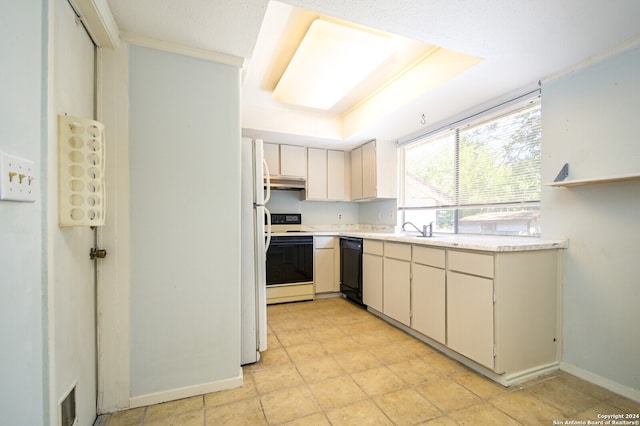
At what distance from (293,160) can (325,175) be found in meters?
0.58

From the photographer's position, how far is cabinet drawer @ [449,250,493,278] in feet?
6.42

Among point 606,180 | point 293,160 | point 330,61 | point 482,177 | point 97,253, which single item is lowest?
point 97,253

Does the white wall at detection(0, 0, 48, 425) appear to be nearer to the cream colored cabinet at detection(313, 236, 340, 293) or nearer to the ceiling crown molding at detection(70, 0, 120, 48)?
the ceiling crown molding at detection(70, 0, 120, 48)

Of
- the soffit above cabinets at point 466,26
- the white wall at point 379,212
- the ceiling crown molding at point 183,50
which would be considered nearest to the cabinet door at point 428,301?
the white wall at point 379,212

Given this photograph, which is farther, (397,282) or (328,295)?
(328,295)

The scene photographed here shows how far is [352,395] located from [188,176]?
1.81 metres

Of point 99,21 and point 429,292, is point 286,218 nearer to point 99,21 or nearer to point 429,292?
point 429,292

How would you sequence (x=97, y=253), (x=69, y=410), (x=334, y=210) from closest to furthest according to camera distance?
(x=69, y=410) < (x=97, y=253) < (x=334, y=210)

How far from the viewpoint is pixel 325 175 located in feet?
14.6

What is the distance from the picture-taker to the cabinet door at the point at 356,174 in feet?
14.2

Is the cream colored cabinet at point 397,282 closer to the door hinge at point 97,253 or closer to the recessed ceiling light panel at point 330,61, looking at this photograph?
the recessed ceiling light panel at point 330,61

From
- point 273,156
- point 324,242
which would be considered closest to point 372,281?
point 324,242

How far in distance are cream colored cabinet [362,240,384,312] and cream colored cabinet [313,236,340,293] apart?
65 cm

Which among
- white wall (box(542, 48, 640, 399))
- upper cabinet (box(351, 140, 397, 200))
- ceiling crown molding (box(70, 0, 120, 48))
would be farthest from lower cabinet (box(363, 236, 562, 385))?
ceiling crown molding (box(70, 0, 120, 48))
